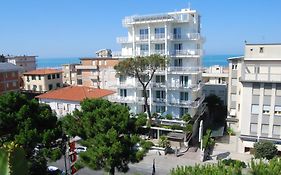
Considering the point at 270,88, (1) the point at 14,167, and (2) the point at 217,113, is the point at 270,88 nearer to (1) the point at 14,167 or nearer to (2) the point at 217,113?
(2) the point at 217,113

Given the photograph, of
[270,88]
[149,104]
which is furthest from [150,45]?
[270,88]

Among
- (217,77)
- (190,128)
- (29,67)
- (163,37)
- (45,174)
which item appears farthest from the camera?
(29,67)

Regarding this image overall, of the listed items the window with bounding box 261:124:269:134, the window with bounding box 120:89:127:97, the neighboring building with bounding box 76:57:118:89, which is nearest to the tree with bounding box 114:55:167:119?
the window with bounding box 120:89:127:97

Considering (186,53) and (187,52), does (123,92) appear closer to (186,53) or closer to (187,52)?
(186,53)

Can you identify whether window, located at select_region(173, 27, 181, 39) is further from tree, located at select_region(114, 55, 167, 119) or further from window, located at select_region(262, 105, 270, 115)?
window, located at select_region(262, 105, 270, 115)

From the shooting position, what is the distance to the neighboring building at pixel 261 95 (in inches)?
1265

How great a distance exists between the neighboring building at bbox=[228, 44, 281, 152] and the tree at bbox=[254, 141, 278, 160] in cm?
116

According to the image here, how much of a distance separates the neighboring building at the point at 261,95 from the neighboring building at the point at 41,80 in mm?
45340

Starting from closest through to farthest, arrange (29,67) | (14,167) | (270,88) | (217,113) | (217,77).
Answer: (14,167)
(270,88)
(217,113)
(217,77)
(29,67)

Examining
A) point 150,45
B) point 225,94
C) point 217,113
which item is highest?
point 150,45

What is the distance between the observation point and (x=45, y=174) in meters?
21.3

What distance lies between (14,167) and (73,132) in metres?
17.1

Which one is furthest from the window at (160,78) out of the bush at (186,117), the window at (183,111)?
the bush at (186,117)

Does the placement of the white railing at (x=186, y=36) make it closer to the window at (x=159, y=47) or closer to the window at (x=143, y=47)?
the window at (x=159, y=47)
